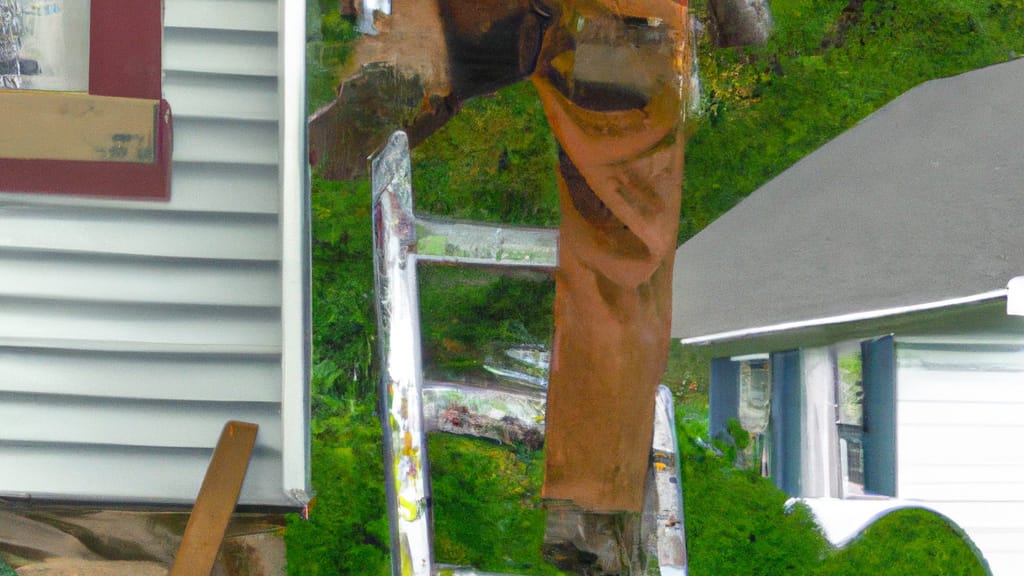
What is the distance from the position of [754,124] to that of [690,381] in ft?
2.25

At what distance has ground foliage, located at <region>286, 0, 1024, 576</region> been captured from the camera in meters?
1.91

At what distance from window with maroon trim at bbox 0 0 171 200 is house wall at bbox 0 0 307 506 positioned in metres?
0.05

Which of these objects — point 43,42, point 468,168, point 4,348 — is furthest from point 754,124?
point 4,348

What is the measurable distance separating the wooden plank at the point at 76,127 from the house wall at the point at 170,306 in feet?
0.31


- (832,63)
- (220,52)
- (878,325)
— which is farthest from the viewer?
(220,52)

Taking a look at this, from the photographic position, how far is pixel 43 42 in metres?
1.97

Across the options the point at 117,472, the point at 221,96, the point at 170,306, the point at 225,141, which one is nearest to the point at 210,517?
the point at 117,472

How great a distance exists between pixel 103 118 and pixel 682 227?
1542 millimetres

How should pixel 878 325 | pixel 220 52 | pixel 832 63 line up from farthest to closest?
pixel 220 52
pixel 832 63
pixel 878 325

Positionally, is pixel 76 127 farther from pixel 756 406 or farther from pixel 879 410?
pixel 879 410

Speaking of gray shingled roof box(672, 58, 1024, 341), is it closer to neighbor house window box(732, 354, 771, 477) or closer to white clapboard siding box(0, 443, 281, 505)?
neighbor house window box(732, 354, 771, 477)

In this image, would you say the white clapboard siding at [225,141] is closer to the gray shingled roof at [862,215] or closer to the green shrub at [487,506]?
the green shrub at [487,506]

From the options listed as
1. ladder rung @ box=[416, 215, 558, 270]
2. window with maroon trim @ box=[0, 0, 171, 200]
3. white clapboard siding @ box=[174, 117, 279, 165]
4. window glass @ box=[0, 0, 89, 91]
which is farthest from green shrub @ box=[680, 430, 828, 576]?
window glass @ box=[0, 0, 89, 91]

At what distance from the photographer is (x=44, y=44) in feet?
6.48
